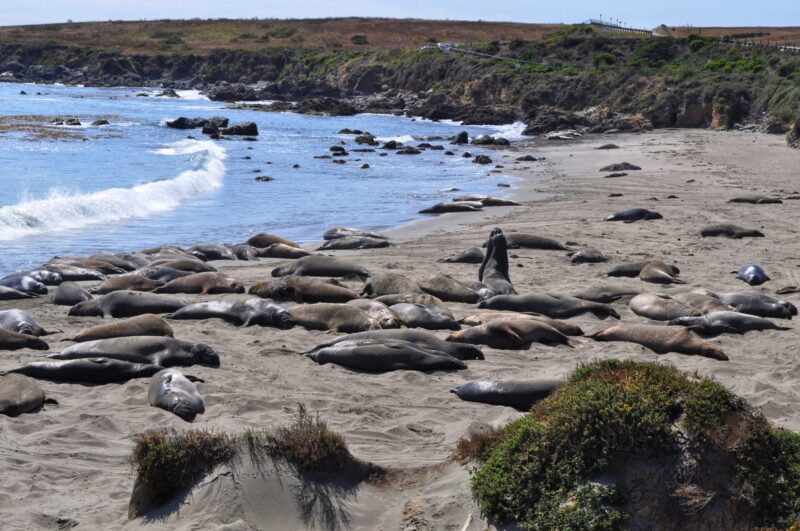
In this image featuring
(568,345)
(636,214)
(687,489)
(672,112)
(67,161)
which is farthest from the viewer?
(672,112)

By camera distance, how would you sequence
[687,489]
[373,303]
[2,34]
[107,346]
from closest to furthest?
[687,489]
[107,346]
[373,303]
[2,34]

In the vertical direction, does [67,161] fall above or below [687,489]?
below

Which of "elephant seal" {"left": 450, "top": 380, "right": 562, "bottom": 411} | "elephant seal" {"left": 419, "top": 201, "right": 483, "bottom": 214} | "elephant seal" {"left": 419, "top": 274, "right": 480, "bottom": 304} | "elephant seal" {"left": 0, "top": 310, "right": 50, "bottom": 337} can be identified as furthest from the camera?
"elephant seal" {"left": 419, "top": 201, "right": 483, "bottom": 214}

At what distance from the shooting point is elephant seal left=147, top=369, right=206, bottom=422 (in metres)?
7.11

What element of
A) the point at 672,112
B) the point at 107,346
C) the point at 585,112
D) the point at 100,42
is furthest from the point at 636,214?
the point at 100,42

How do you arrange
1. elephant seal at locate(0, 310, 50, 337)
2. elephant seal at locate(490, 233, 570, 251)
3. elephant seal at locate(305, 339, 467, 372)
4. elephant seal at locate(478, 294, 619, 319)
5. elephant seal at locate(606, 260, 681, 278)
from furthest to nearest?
elephant seal at locate(490, 233, 570, 251) < elephant seal at locate(606, 260, 681, 278) < elephant seal at locate(478, 294, 619, 319) < elephant seal at locate(0, 310, 50, 337) < elephant seal at locate(305, 339, 467, 372)

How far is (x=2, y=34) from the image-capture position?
126m

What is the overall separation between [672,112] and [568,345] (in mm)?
42750

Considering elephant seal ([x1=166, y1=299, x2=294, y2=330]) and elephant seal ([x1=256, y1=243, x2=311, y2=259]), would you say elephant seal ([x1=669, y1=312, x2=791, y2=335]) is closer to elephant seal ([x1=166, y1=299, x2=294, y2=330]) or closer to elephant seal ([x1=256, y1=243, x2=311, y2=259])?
elephant seal ([x1=166, y1=299, x2=294, y2=330])

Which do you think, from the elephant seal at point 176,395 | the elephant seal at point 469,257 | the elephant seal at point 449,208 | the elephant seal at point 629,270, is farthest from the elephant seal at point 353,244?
the elephant seal at point 176,395

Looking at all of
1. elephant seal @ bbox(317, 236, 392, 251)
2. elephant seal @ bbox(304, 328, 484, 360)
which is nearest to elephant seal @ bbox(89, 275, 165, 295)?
elephant seal @ bbox(304, 328, 484, 360)

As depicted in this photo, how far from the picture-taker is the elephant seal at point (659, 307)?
10.6 m

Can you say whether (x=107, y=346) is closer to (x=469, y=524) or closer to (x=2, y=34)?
(x=469, y=524)

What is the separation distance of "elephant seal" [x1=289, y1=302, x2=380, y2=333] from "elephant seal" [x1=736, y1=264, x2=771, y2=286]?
19.2 feet
